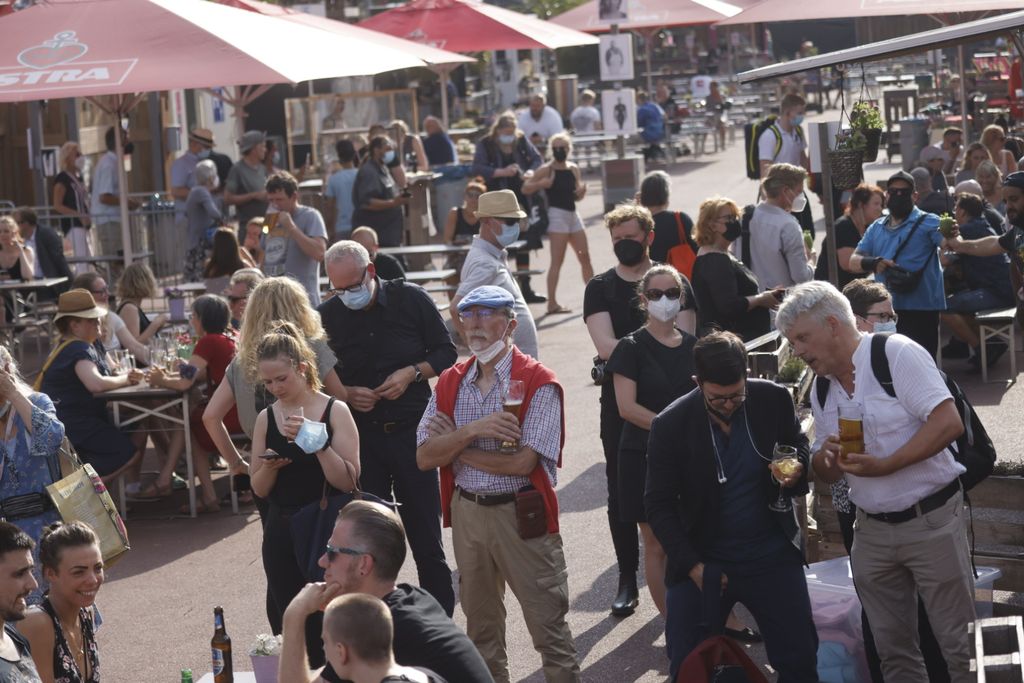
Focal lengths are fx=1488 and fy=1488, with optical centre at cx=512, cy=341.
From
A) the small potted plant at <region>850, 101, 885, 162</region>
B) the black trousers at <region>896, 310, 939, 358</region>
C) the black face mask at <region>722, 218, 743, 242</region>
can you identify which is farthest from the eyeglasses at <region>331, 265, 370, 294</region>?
the black trousers at <region>896, 310, 939, 358</region>

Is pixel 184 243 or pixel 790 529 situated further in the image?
pixel 184 243

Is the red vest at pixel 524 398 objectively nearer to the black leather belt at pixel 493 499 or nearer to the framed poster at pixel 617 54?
the black leather belt at pixel 493 499

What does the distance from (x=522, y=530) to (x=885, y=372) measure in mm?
1612

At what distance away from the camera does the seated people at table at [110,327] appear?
10773 millimetres

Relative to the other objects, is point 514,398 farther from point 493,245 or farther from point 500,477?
point 493,245

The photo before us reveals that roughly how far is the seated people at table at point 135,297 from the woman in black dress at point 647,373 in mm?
5866

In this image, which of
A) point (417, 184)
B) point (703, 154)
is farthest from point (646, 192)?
point (703, 154)

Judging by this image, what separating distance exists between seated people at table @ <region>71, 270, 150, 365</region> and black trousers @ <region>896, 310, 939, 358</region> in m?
5.64

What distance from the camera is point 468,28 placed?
67.3 ft

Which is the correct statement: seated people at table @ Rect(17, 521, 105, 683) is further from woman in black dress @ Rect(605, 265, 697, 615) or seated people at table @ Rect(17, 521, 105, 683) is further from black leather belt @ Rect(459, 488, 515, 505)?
woman in black dress @ Rect(605, 265, 697, 615)

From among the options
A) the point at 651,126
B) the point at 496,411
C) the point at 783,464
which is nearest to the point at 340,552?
the point at 496,411

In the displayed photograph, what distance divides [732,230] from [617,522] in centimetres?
228

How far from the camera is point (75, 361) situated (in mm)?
9695

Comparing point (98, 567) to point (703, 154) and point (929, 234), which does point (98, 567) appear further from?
point (703, 154)
